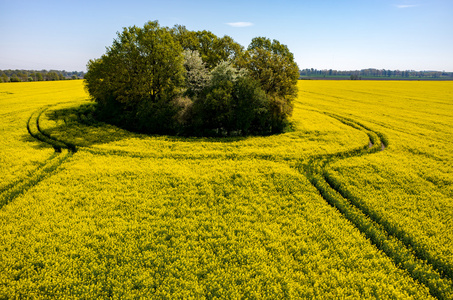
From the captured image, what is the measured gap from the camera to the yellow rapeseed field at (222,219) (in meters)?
10.4

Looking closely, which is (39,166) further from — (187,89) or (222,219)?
(187,89)

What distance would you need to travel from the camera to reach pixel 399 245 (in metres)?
13.0

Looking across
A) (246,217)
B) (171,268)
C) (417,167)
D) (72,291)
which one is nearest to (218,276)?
(171,268)

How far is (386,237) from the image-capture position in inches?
531

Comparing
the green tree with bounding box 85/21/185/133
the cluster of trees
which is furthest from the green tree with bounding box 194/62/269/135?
the green tree with bounding box 85/21/185/133

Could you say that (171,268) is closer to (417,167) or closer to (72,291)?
(72,291)

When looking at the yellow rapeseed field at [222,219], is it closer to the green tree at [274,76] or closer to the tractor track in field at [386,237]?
the tractor track in field at [386,237]

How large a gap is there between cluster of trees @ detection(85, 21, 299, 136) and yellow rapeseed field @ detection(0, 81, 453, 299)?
4.80 m

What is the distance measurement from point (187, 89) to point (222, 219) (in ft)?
80.7

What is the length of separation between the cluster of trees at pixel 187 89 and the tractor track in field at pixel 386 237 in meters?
12.5

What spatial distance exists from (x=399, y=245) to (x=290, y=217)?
6048mm

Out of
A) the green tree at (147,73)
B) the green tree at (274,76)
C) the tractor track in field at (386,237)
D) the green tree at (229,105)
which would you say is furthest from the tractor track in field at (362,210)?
the green tree at (274,76)

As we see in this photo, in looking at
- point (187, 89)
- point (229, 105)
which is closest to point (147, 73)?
point (187, 89)

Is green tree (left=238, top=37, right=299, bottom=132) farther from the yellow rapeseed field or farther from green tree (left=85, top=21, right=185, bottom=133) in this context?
green tree (left=85, top=21, right=185, bottom=133)
